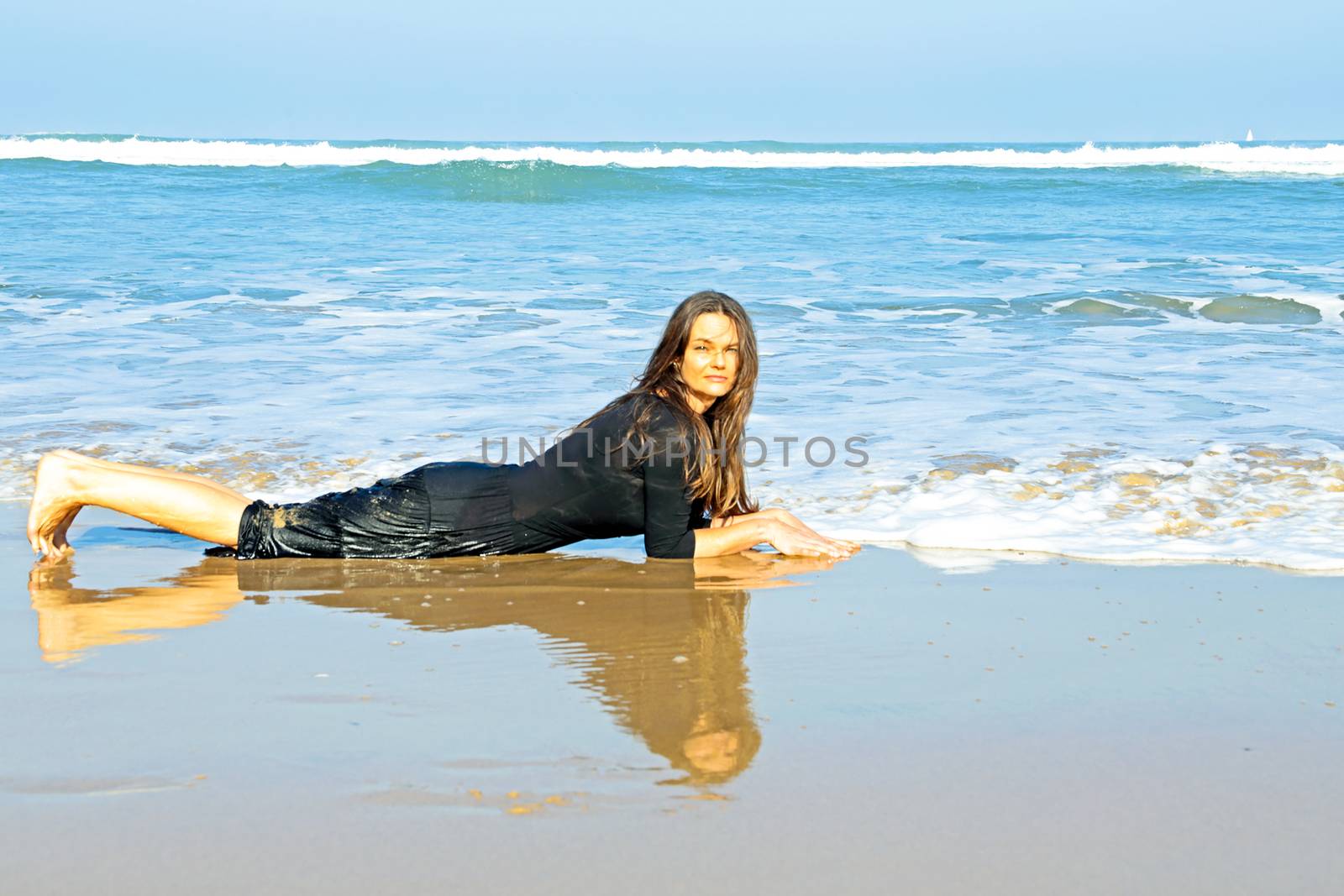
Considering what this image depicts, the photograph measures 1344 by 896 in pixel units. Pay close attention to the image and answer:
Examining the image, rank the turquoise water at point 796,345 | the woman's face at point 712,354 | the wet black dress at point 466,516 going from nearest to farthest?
the woman's face at point 712,354 < the wet black dress at point 466,516 < the turquoise water at point 796,345

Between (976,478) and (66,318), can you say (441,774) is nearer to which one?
(976,478)

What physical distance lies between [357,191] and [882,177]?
1218 cm

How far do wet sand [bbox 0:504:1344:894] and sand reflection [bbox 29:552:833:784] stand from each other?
0.05 ft

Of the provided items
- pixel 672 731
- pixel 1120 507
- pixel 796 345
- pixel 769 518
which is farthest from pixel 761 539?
pixel 796 345

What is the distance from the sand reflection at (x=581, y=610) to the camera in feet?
9.28

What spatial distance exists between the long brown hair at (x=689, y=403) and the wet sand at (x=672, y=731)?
15.4 inches

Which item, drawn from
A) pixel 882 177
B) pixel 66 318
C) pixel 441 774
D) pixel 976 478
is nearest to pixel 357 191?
pixel 882 177

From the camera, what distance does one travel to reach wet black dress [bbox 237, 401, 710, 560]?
13.8 feet

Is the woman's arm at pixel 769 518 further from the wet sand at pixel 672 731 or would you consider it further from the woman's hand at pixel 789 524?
the wet sand at pixel 672 731

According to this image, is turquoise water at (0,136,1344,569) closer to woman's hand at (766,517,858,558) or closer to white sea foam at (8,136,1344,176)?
woman's hand at (766,517,858,558)

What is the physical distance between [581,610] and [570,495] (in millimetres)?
602

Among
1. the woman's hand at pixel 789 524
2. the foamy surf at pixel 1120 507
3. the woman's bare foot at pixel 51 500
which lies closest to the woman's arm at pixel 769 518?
the woman's hand at pixel 789 524

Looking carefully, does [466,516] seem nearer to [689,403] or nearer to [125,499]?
[689,403]

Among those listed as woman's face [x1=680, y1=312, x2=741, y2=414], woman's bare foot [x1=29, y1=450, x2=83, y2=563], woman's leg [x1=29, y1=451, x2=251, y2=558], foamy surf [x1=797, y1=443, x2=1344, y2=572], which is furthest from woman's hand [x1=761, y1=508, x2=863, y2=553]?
woman's bare foot [x1=29, y1=450, x2=83, y2=563]
